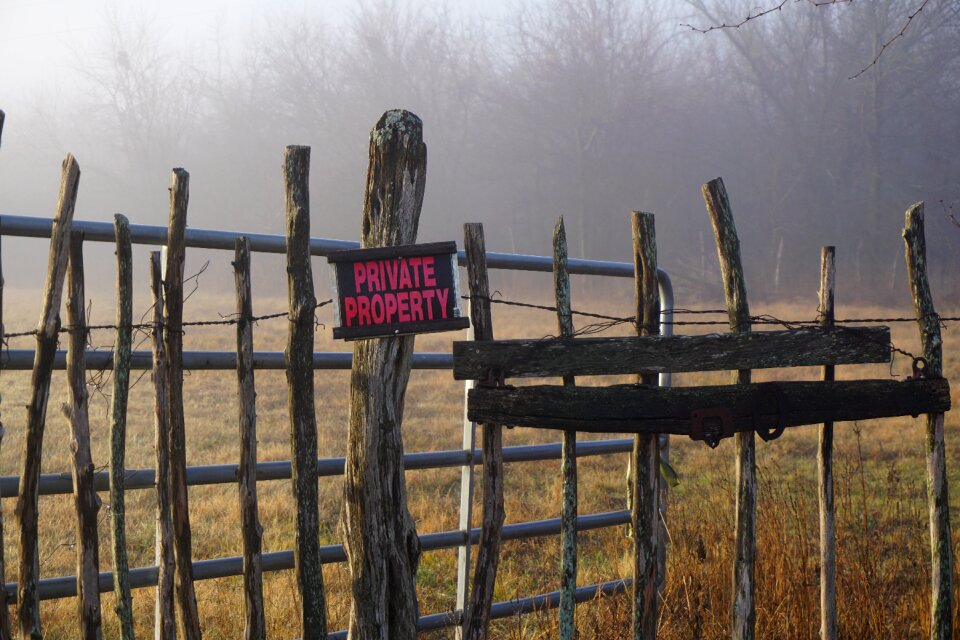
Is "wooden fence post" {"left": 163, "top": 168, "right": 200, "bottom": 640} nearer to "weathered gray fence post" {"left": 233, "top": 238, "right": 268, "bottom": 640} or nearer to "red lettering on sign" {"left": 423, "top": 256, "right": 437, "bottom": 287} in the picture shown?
"weathered gray fence post" {"left": 233, "top": 238, "right": 268, "bottom": 640}

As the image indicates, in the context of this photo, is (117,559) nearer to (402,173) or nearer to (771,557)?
(402,173)

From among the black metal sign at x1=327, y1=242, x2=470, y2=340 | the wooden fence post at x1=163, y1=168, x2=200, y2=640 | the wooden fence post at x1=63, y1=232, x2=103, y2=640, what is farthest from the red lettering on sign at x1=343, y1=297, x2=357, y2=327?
the wooden fence post at x1=63, y1=232, x2=103, y2=640

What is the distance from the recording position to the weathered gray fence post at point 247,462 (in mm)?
2646

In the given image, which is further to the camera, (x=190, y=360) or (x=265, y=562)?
(x=265, y=562)

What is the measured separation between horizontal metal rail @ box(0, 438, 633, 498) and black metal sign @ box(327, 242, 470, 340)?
711mm

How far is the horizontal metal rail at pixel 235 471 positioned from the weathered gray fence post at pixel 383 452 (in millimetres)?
393

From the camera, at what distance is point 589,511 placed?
6840mm

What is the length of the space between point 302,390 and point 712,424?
1.34 metres

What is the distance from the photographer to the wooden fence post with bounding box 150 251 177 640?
2615 millimetres

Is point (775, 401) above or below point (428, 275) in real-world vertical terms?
below

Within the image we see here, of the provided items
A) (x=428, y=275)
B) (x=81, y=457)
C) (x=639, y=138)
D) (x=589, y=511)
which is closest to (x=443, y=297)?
(x=428, y=275)

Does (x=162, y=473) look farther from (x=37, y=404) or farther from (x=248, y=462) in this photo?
(x=37, y=404)

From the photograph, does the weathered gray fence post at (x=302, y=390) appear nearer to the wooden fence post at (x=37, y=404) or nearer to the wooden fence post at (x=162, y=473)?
the wooden fence post at (x=162, y=473)

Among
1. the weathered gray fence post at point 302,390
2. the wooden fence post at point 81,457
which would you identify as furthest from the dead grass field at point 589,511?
the wooden fence post at point 81,457
